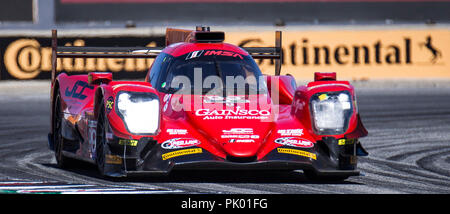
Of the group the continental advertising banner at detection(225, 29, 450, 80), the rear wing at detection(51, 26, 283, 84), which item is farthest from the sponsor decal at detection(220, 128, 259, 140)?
the continental advertising banner at detection(225, 29, 450, 80)

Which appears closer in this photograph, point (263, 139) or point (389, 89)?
point (263, 139)

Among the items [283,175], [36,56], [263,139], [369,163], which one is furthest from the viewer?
[36,56]

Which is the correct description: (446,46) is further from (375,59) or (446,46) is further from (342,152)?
(342,152)

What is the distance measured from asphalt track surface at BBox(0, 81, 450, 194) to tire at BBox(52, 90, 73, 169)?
116mm

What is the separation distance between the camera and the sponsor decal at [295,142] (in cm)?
913

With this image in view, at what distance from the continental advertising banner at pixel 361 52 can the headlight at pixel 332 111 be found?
41.8 ft

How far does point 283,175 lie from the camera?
10016mm

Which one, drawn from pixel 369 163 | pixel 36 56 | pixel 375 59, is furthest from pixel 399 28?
pixel 369 163

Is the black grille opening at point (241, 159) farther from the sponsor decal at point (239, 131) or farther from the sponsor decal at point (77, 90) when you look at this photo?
the sponsor decal at point (77, 90)

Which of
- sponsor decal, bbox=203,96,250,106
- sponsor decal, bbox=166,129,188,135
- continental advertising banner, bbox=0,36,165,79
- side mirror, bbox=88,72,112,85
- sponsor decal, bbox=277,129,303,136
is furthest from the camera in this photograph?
continental advertising banner, bbox=0,36,165,79

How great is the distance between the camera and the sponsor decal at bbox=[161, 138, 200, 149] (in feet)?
29.4

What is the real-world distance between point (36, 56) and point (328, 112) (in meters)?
12.8

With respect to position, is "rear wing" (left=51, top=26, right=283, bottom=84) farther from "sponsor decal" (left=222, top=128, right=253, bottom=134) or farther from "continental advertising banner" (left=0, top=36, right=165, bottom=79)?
"continental advertising banner" (left=0, top=36, right=165, bottom=79)

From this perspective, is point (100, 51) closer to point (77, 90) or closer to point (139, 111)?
point (77, 90)
